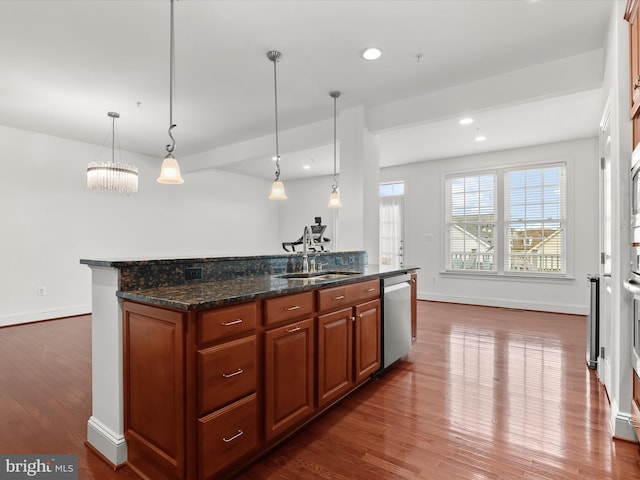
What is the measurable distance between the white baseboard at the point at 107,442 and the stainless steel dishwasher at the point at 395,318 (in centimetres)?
202

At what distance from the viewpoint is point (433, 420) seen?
233cm

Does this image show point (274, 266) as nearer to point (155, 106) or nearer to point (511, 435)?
point (511, 435)

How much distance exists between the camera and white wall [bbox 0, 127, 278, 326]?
16.5ft

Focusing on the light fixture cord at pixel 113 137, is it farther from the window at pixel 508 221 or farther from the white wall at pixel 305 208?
the window at pixel 508 221

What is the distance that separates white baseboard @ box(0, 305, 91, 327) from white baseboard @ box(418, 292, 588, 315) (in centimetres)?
613

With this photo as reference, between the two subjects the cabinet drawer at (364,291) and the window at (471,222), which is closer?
the cabinet drawer at (364,291)

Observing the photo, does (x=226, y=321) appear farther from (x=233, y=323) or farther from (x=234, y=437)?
(x=234, y=437)

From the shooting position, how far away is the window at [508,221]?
5.79 meters

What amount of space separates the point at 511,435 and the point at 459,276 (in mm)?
4738

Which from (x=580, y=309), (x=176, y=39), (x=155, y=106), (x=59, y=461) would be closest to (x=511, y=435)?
(x=59, y=461)

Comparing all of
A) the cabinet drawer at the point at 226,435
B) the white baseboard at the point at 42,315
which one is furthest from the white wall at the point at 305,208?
the cabinet drawer at the point at 226,435

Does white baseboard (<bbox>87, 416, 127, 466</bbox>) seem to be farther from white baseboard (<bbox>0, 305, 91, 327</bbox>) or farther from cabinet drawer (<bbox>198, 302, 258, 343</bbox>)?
white baseboard (<bbox>0, 305, 91, 327</bbox>)
